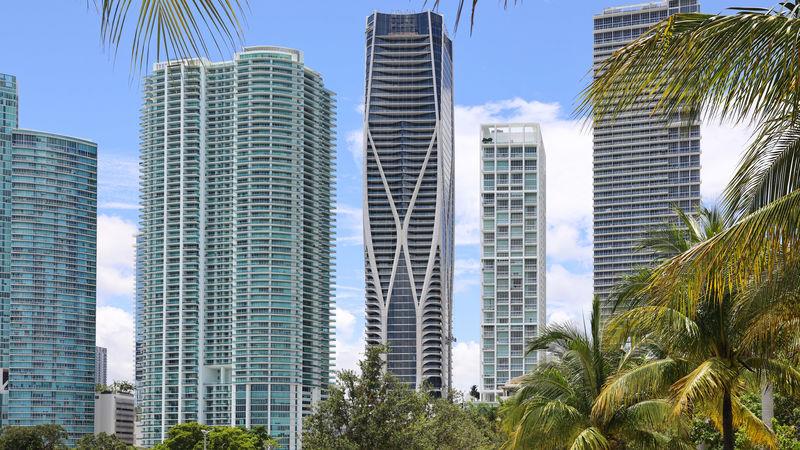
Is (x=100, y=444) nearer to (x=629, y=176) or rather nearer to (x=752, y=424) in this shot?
(x=752, y=424)

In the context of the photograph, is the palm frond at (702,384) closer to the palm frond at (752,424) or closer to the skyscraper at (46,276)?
the palm frond at (752,424)

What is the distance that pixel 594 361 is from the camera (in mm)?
22266

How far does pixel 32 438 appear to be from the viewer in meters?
93.9

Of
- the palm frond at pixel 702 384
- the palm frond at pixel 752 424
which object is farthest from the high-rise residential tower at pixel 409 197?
the palm frond at pixel 702 384

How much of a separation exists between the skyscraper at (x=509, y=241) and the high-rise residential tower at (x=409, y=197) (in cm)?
802

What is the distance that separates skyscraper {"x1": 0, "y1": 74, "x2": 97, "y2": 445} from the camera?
529ft

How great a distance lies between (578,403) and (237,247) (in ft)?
506

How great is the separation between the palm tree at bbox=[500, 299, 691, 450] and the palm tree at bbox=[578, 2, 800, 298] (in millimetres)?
14245

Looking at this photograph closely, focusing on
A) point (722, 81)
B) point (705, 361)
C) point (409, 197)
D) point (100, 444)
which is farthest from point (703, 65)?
point (409, 197)

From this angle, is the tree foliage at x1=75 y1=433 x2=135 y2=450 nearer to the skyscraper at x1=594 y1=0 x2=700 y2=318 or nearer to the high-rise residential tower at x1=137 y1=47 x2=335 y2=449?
the high-rise residential tower at x1=137 y1=47 x2=335 y2=449

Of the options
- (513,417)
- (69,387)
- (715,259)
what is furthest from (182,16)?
(69,387)

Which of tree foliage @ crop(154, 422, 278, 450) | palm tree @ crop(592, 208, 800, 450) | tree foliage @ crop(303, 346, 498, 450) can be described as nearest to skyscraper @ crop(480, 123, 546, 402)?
tree foliage @ crop(154, 422, 278, 450)

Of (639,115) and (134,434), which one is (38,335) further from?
(639,115)

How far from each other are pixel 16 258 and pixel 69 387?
64.8ft
